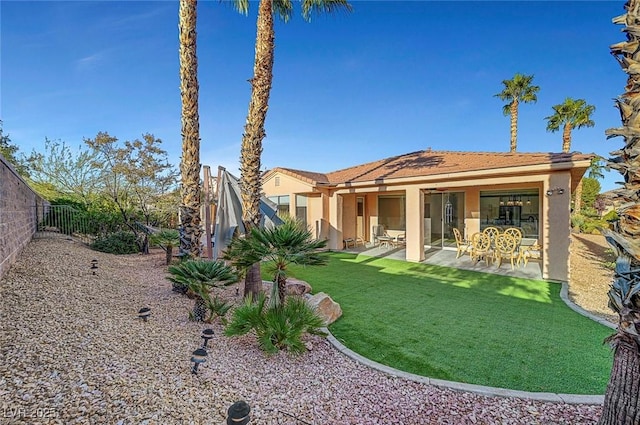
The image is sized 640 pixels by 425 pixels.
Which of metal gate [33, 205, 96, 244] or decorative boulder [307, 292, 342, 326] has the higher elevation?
metal gate [33, 205, 96, 244]

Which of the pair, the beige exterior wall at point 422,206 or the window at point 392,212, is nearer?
the beige exterior wall at point 422,206

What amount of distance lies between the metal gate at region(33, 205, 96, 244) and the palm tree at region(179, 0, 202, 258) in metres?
9.55

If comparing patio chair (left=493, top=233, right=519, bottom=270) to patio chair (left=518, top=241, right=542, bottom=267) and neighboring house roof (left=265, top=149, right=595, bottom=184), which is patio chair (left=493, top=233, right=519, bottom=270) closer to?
patio chair (left=518, top=241, right=542, bottom=267)

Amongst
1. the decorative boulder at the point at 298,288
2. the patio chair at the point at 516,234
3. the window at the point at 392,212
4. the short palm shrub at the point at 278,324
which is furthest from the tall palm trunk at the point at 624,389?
the window at the point at 392,212

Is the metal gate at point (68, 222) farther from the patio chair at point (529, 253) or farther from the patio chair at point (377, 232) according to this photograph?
the patio chair at point (529, 253)

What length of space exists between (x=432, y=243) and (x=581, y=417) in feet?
43.6

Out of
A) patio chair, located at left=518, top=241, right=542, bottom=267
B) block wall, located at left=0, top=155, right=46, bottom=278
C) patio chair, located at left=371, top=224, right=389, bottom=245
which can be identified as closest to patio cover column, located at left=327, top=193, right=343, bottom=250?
patio chair, located at left=371, top=224, right=389, bottom=245

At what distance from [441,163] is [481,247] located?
4616 millimetres

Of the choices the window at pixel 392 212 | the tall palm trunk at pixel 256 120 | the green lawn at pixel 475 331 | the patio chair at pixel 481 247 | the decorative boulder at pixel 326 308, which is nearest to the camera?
the green lawn at pixel 475 331

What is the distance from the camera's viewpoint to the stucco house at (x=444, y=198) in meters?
9.70

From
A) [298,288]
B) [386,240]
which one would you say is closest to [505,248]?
[386,240]

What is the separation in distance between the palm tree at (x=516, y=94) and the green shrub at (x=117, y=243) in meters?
28.6

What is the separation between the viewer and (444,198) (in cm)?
1545

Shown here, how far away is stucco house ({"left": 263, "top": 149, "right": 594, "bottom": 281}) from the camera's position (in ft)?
31.8
